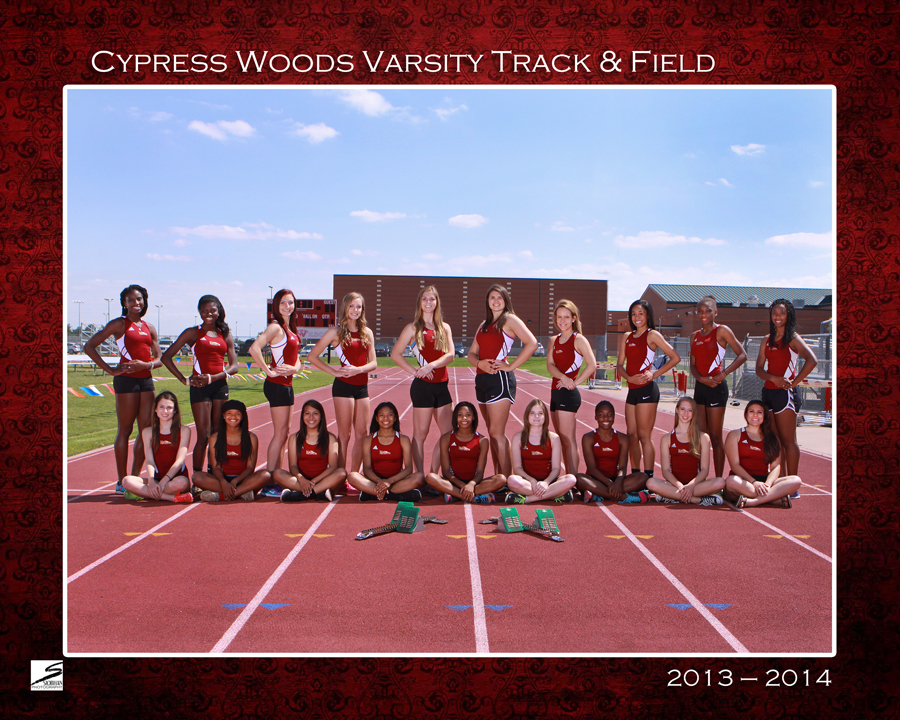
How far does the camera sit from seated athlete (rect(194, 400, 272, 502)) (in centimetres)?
493

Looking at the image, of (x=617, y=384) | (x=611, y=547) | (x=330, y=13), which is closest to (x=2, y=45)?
(x=330, y=13)

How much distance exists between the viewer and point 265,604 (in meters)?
3.27

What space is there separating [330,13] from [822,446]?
7.33 m

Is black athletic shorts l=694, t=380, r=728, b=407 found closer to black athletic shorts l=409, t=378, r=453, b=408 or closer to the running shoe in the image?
the running shoe

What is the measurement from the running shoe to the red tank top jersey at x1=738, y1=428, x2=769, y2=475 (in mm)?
759

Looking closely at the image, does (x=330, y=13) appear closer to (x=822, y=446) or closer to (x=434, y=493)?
(x=434, y=493)

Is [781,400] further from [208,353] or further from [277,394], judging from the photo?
[208,353]

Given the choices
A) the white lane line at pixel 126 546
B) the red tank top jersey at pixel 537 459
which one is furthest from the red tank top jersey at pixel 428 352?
the white lane line at pixel 126 546

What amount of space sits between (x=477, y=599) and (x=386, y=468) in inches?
72.2

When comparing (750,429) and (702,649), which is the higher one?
(750,429)

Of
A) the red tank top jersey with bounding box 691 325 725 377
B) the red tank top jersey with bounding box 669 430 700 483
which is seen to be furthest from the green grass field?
the red tank top jersey with bounding box 691 325 725 377

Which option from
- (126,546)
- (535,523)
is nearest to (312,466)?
(126,546)

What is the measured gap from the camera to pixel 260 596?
335 centimetres

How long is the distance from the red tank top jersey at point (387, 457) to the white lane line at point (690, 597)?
1724 millimetres
